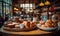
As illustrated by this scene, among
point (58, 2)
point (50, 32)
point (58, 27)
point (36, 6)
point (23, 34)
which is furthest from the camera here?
point (36, 6)

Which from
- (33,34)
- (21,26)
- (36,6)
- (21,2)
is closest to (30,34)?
(33,34)

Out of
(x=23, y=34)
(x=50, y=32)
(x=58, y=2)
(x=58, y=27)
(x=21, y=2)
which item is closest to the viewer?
(x=23, y=34)

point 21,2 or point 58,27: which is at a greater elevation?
point 21,2

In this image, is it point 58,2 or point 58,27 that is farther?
point 58,2

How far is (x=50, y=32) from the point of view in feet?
6.35

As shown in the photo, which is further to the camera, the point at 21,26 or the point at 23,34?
the point at 21,26

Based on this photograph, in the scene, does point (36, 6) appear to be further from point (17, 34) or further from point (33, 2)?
point (17, 34)

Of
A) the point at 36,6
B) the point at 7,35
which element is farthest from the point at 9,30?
the point at 36,6

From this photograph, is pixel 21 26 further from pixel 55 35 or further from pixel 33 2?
pixel 33 2

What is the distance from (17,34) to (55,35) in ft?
2.15

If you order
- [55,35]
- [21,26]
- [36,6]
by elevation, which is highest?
[36,6]

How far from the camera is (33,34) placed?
1792mm

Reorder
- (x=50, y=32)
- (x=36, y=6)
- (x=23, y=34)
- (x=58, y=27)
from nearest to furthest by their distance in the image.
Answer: (x=23, y=34) < (x=50, y=32) < (x=58, y=27) < (x=36, y=6)

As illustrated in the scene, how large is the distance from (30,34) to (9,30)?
435 millimetres
